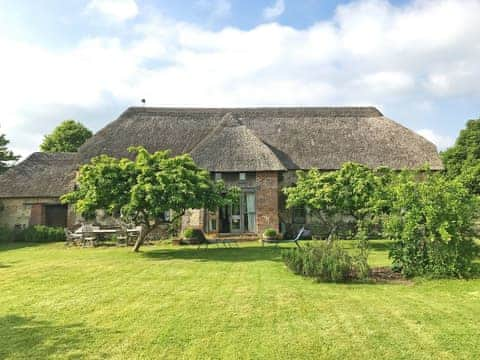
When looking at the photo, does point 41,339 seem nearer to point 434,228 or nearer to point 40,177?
point 434,228

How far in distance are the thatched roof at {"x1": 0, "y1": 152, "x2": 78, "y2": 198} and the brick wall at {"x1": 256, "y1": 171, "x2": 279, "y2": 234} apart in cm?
1104

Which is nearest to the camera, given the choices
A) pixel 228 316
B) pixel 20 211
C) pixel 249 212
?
pixel 228 316

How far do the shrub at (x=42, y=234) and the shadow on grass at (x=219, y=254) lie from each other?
801 cm

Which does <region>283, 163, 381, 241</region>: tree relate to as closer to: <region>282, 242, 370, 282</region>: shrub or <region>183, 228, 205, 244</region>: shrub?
<region>282, 242, 370, 282</region>: shrub

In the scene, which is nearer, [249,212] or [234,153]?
[249,212]

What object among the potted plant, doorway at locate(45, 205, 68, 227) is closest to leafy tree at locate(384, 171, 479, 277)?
the potted plant

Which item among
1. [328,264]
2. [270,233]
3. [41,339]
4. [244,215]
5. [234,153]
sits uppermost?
[234,153]

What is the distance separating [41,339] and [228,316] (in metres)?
2.83

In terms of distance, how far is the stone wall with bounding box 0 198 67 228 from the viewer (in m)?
22.5

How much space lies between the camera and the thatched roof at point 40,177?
74.0ft

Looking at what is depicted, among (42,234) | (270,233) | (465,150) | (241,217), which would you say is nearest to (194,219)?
(241,217)

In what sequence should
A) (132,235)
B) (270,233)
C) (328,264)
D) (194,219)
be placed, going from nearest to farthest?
(328,264) < (270,233) < (132,235) < (194,219)

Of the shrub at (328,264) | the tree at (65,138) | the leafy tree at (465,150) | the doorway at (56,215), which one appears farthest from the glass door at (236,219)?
the tree at (65,138)

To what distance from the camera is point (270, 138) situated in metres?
23.7
